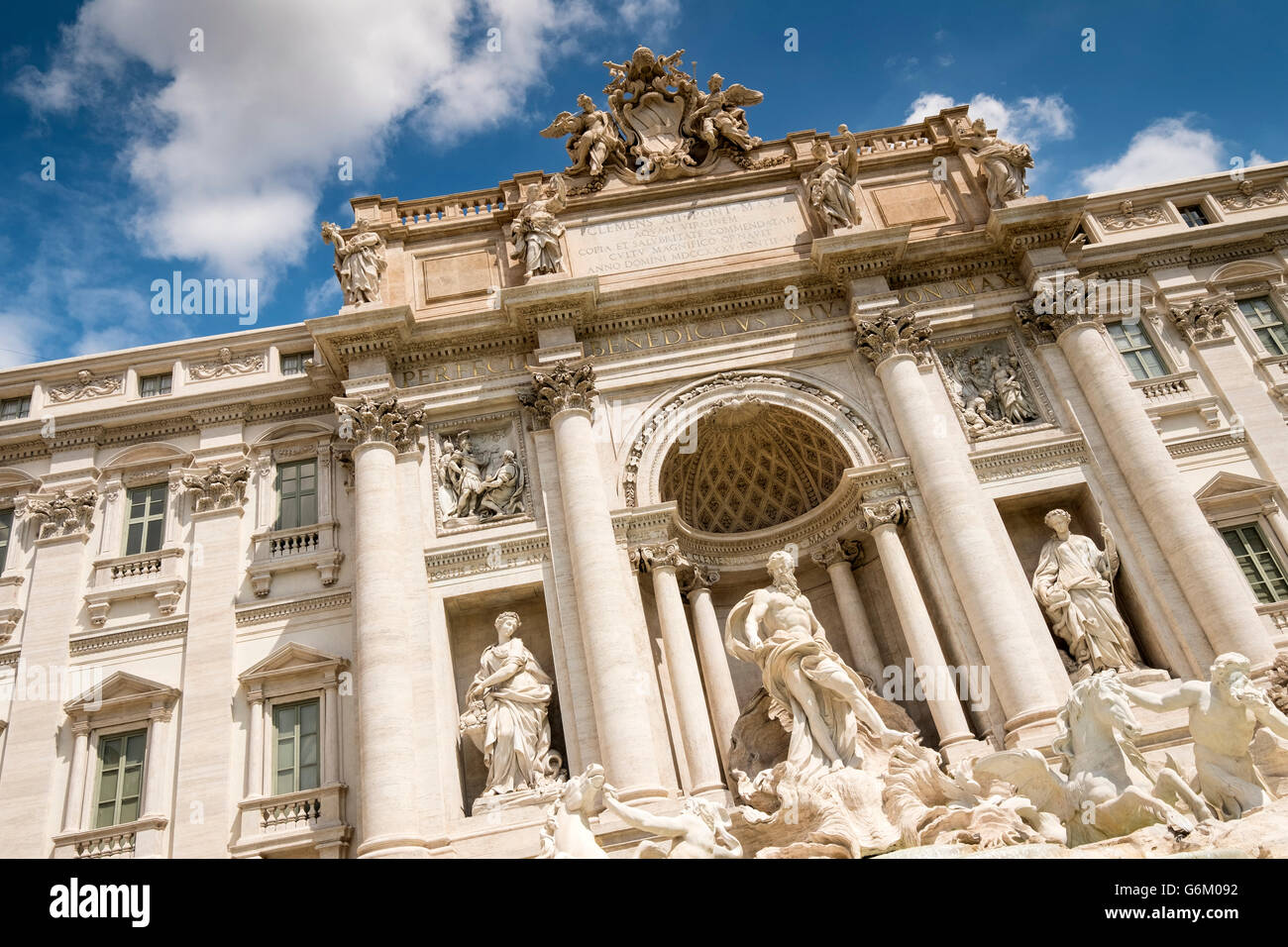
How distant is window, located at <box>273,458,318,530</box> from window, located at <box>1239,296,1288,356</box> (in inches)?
824

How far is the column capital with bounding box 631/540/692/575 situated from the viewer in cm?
1828

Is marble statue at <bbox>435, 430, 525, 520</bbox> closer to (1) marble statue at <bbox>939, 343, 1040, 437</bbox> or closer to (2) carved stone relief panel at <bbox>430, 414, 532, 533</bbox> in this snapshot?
(2) carved stone relief panel at <bbox>430, 414, 532, 533</bbox>

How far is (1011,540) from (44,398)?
837 inches

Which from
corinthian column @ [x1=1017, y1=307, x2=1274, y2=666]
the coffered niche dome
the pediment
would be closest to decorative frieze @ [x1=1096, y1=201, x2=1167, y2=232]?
corinthian column @ [x1=1017, y1=307, x2=1274, y2=666]

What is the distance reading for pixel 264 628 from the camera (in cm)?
1872

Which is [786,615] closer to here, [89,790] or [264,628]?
[264,628]

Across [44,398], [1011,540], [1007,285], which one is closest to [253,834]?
[44,398]

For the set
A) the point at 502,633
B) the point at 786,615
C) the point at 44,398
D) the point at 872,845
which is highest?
the point at 44,398

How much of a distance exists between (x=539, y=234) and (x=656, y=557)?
7859 mm

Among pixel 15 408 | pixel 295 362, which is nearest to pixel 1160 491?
pixel 295 362

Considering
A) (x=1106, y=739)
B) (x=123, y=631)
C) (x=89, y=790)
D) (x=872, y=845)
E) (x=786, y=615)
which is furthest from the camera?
(x=123, y=631)

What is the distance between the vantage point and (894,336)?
19.9 metres

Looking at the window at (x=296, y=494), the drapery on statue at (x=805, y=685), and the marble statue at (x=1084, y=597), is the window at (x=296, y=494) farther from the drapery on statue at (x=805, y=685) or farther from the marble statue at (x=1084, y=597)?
the marble statue at (x=1084, y=597)

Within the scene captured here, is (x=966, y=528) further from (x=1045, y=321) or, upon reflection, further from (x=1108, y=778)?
(x=1108, y=778)
